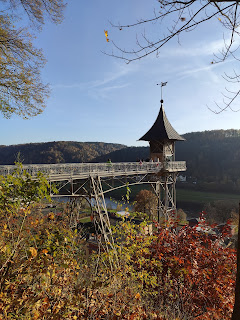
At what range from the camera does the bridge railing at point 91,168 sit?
409 inches

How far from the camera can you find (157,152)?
20250 millimetres

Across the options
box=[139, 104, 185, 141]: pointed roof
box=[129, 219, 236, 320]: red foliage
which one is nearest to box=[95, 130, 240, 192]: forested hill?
box=[139, 104, 185, 141]: pointed roof

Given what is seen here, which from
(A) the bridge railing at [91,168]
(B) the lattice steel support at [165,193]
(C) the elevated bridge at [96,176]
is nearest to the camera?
(A) the bridge railing at [91,168]

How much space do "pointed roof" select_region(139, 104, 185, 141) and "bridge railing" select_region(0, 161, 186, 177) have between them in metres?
2.45

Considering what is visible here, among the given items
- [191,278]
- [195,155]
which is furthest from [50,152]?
[191,278]

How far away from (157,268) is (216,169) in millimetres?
97689

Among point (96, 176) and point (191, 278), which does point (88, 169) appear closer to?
point (96, 176)

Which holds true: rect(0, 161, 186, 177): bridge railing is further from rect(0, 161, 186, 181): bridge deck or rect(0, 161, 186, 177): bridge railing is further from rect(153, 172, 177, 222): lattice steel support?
rect(153, 172, 177, 222): lattice steel support

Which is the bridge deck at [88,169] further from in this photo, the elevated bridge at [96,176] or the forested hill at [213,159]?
the forested hill at [213,159]

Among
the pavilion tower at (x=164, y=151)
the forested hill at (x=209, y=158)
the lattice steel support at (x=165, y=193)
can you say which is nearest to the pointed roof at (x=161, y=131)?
the pavilion tower at (x=164, y=151)

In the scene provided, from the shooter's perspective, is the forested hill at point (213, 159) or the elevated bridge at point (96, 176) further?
the forested hill at point (213, 159)

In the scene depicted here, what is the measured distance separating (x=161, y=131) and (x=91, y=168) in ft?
30.6

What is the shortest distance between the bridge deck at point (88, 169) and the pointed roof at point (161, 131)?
2456 millimetres

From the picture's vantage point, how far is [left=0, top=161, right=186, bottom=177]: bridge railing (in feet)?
34.1
